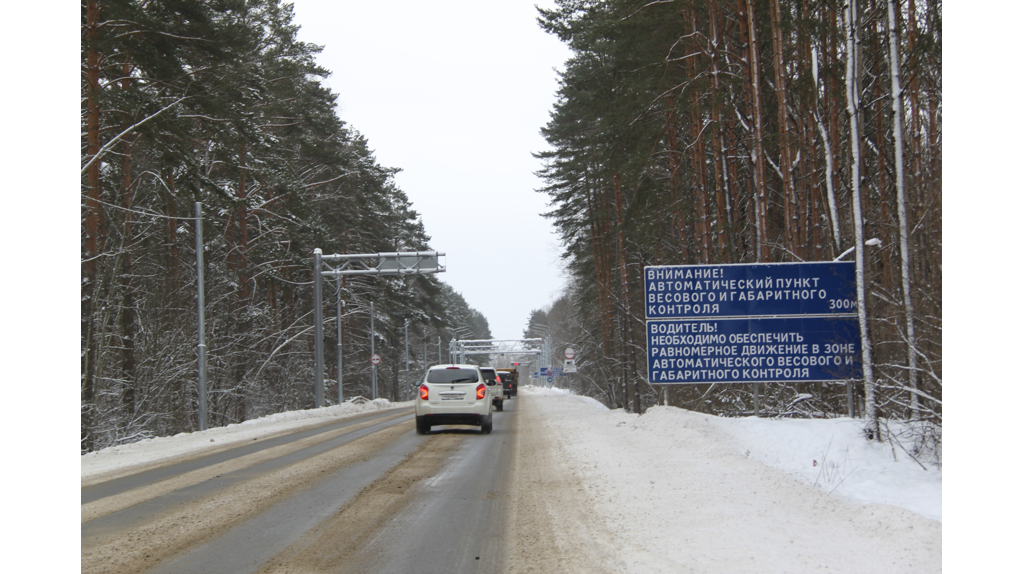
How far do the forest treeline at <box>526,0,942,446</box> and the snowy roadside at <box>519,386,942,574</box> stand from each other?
1398 mm

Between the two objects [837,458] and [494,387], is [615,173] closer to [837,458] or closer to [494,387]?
[494,387]

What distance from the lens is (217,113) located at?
68.7 feet

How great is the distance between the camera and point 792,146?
14781mm

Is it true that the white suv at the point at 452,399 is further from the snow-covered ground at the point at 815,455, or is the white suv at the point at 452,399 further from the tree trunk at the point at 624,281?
the tree trunk at the point at 624,281

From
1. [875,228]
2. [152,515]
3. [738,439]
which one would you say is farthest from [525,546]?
[875,228]

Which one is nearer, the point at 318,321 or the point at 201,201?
the point at 201,201

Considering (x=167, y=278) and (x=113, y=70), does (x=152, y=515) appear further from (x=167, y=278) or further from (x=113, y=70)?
(x=167, y=278)

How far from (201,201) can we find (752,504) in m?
20.2

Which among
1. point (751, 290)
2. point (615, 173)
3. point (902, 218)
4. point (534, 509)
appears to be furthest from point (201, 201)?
point (902, 218)

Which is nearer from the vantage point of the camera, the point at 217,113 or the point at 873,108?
the point at 873,108

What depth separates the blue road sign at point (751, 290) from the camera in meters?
13.8

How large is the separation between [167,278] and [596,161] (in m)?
15.8

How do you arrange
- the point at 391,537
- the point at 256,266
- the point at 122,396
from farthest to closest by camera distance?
the point at 256,266 < the point at 122,396 < the point at 391,537

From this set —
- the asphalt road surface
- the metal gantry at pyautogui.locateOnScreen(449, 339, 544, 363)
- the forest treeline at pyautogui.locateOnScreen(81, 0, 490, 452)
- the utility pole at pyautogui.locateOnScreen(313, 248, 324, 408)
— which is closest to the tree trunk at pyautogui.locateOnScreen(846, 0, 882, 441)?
the asphalt road surface
